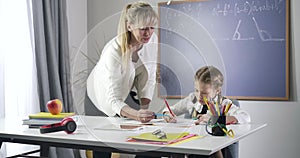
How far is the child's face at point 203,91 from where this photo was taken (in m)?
1.24

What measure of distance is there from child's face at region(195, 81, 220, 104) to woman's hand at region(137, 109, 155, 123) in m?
0.16

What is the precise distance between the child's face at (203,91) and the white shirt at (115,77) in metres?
0.14

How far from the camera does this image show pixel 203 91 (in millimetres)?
1279

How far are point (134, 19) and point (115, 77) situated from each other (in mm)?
162

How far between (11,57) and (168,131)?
222 centimetres

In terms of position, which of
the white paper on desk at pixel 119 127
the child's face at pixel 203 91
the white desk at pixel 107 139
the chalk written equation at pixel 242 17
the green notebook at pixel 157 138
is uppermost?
the chalk written equation at pixel 242 17

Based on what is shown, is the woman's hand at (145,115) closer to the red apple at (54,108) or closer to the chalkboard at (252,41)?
the red apple at (54,108)

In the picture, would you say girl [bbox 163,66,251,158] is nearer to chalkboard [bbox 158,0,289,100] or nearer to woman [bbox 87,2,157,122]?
woman [bbox 87,2,157,122]

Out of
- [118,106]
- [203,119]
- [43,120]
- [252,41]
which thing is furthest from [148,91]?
[252,41]

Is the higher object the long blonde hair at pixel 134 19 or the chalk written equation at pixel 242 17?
the chalk written equation at pixel 242 17

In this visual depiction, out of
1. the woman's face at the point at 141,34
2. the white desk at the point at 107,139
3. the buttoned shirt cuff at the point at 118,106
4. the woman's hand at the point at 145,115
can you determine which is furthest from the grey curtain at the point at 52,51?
the woman's face at the point at 141,34

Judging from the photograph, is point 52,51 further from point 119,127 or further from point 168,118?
point 168,118

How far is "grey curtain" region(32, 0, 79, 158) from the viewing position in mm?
3459

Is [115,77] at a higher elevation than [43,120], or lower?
higher
